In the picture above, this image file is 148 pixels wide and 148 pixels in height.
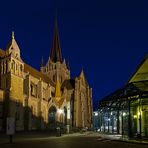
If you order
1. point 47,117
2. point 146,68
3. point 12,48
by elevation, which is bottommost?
point 47,117

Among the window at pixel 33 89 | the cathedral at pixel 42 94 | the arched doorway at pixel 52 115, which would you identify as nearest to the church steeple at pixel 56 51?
the cathedral at pixel 42 94

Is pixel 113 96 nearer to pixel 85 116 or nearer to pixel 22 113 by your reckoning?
pixel 22 113

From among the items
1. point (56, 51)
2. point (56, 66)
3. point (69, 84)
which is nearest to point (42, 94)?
point (69, 84)

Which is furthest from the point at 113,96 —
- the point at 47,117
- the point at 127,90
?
the point at 47,117

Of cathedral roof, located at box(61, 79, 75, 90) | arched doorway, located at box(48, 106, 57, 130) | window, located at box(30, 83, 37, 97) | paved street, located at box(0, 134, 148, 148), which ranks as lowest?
paved street, located at box(0, 134, 148, 148)

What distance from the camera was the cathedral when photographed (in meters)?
67.4

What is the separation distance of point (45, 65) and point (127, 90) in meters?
88.4

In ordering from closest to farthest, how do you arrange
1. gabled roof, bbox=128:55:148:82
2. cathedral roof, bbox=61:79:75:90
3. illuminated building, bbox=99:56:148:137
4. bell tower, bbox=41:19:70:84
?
illuminated building, bbox=99:56:148:137 → gabled roof, bbox=128:55:148:82 → cathedral roof, bbox=61:79:75:90 → bell tower, bbox=41:19:70:84

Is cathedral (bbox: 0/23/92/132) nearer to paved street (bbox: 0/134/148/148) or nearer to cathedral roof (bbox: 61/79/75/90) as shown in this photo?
cathedral roof (bbox: 61/79/75/90)

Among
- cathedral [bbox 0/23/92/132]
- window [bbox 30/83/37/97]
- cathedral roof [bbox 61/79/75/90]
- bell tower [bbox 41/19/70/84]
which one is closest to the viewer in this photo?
cathedral [bbox 0/23/92/132]

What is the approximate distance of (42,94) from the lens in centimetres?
8912

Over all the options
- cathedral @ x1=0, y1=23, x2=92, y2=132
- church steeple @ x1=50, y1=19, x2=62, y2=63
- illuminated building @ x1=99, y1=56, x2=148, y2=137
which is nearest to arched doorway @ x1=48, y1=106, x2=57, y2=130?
cathedral @ x1=0, y1=23, x2=92, y2=132

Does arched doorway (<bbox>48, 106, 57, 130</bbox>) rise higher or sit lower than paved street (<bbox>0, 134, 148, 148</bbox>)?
higher

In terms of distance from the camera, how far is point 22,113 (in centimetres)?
7125
